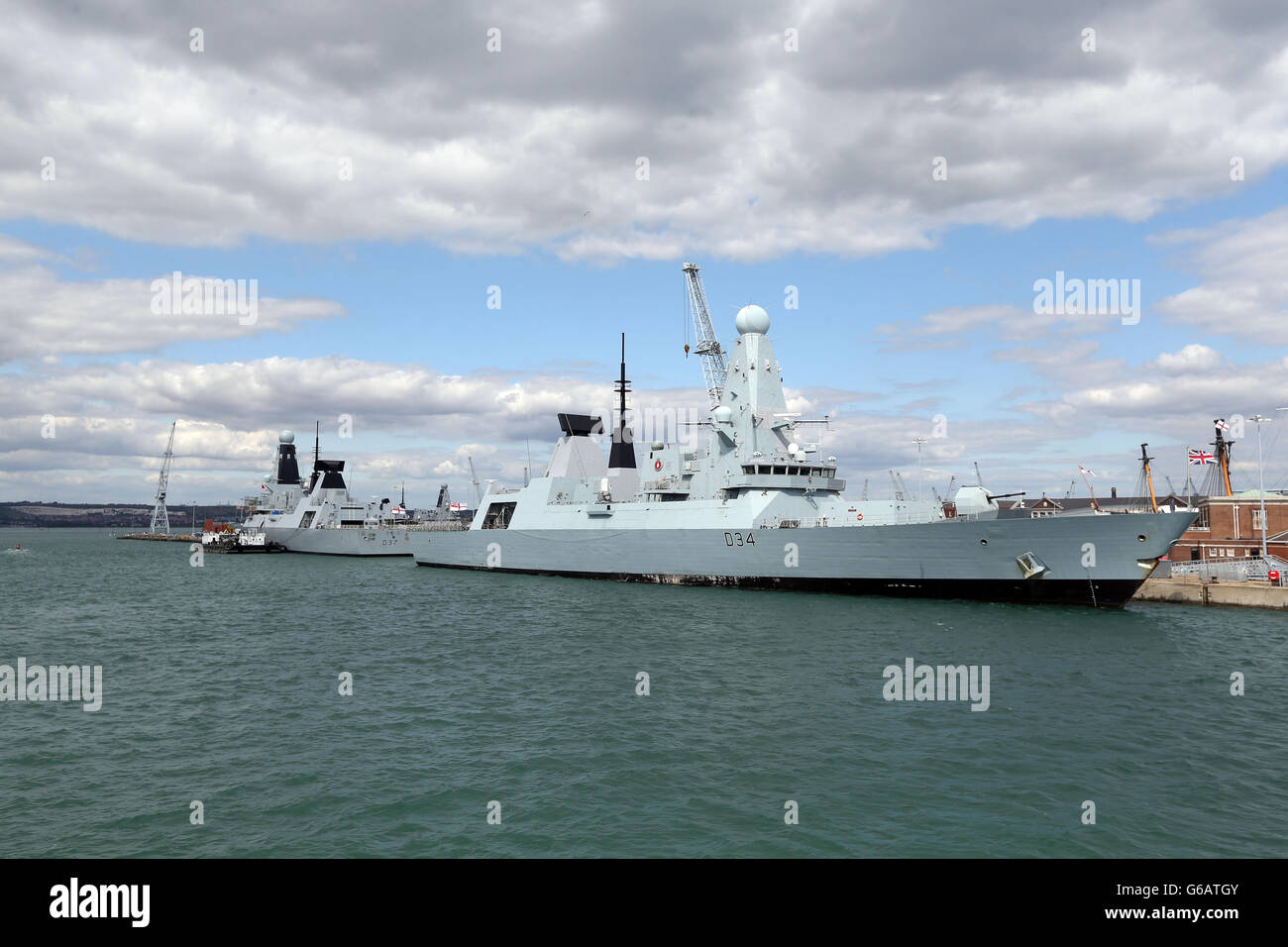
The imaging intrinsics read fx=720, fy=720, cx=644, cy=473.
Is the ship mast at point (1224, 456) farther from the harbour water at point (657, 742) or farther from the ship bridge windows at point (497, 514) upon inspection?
the ship bridge windows at point (497, 514)

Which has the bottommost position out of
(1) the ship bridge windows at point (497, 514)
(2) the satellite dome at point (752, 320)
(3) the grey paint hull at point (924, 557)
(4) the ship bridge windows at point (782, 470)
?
(3) the grey paint hull at point (924, 557)

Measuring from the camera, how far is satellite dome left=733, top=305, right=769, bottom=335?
131ft

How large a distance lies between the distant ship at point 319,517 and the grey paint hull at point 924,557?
39.8m

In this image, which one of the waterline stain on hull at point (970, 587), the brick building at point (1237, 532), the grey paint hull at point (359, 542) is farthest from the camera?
the grey paint hull at point (359, 542)

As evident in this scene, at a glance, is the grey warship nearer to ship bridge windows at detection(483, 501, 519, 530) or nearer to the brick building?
ship bridge windows at detection(483, 501, 519, 530)

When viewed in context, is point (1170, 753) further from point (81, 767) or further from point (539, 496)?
point (539, 496)

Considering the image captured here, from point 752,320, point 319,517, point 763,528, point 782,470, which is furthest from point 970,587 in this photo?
point 319,517

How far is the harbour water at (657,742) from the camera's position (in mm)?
9375

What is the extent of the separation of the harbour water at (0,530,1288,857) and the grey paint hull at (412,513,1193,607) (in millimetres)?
2132

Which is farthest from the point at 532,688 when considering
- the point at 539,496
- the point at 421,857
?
the point at 539,496

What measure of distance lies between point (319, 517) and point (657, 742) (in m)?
75.0

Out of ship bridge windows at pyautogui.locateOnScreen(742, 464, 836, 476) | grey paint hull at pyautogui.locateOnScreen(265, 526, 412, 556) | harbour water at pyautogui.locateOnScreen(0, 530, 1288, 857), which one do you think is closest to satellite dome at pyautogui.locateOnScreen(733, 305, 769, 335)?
ship bridge windows at pyautogui.locateOnScreen(742, 464, 836, 476)

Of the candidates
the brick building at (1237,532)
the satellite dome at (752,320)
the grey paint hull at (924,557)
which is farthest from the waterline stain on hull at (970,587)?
the brick building at (1237,532)
